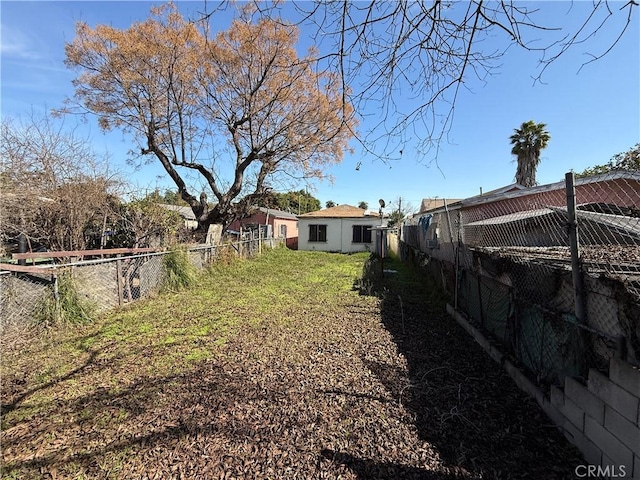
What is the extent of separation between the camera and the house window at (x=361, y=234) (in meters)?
19.8

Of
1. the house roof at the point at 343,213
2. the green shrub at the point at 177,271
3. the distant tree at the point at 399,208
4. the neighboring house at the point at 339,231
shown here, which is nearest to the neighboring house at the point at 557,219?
the green shrub at the point at 177,271

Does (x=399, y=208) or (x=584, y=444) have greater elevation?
(x=399, y=208)


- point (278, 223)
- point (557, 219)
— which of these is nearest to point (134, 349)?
point (557, 219)

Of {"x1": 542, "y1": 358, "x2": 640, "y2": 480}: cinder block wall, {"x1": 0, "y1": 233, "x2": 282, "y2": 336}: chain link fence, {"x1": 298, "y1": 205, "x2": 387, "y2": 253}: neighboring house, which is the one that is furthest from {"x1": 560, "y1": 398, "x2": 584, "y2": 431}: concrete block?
{"x1": 298, "y1": 205, "x2": 387, "y2": 253}: neighboring house

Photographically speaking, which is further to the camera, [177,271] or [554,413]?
[177,271]

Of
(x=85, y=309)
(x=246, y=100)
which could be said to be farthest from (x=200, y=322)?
(x=246, y=100)

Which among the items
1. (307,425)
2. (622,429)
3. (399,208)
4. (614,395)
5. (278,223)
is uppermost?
(399,208)

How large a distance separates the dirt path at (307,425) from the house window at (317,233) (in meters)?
16.6

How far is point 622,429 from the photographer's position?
1.73 metres

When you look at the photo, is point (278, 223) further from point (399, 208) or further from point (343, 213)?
point (399, 208)

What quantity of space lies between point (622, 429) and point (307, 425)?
1.97 m

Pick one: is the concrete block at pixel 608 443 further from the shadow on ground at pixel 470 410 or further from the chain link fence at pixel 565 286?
the chain link fence at pixel 565 286

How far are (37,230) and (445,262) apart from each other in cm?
881

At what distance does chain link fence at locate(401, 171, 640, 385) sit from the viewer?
6.54 feet
